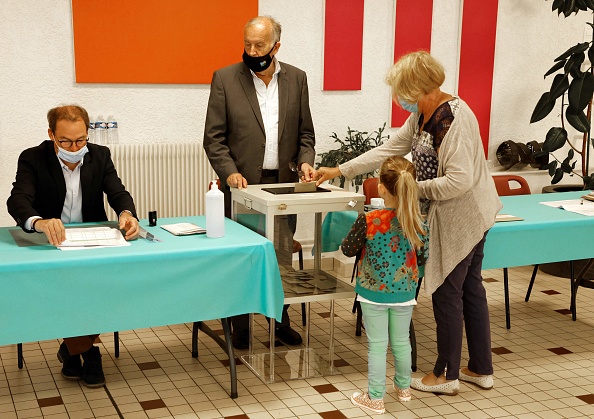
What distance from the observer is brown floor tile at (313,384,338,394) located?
3.63m

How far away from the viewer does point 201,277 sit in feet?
10.5

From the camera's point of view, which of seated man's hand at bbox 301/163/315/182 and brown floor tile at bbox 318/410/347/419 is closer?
brown floor tile at bbox 318/410/347/419

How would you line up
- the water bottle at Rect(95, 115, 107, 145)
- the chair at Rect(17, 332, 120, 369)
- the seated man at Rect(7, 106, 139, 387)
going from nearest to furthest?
the seated man at Rect(7, 106, 139, 387) → the chair at Rect(17, 332, 120, 369) → the water bottle at Rect(95, 115, 107, 145)

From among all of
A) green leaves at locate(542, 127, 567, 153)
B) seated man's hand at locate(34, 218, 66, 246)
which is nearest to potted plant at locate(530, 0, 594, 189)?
green leaves at locate(542, 127, 567, 153)

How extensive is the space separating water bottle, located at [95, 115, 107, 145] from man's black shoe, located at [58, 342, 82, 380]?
1.78 metres

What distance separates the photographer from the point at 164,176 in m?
5.27

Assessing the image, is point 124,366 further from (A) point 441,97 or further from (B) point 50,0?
(B) point 50,0

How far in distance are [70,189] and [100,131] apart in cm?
163

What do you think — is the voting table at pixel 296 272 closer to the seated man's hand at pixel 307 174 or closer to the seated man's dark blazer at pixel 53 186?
the seated man's hand at pixel 307 174

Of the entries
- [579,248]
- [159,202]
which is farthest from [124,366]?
[579,248]

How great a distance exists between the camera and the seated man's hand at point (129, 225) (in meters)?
3.27

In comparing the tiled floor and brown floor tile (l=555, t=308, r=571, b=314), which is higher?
brown floor tile (l=555, t=308, r=571, b=314)

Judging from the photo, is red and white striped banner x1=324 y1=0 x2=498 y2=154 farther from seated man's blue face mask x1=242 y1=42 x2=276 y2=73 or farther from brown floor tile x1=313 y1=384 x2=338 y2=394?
brown floor tile x1=313 y1=384 x2=338 y2=394

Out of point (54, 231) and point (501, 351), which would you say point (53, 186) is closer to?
point (54, 231)
